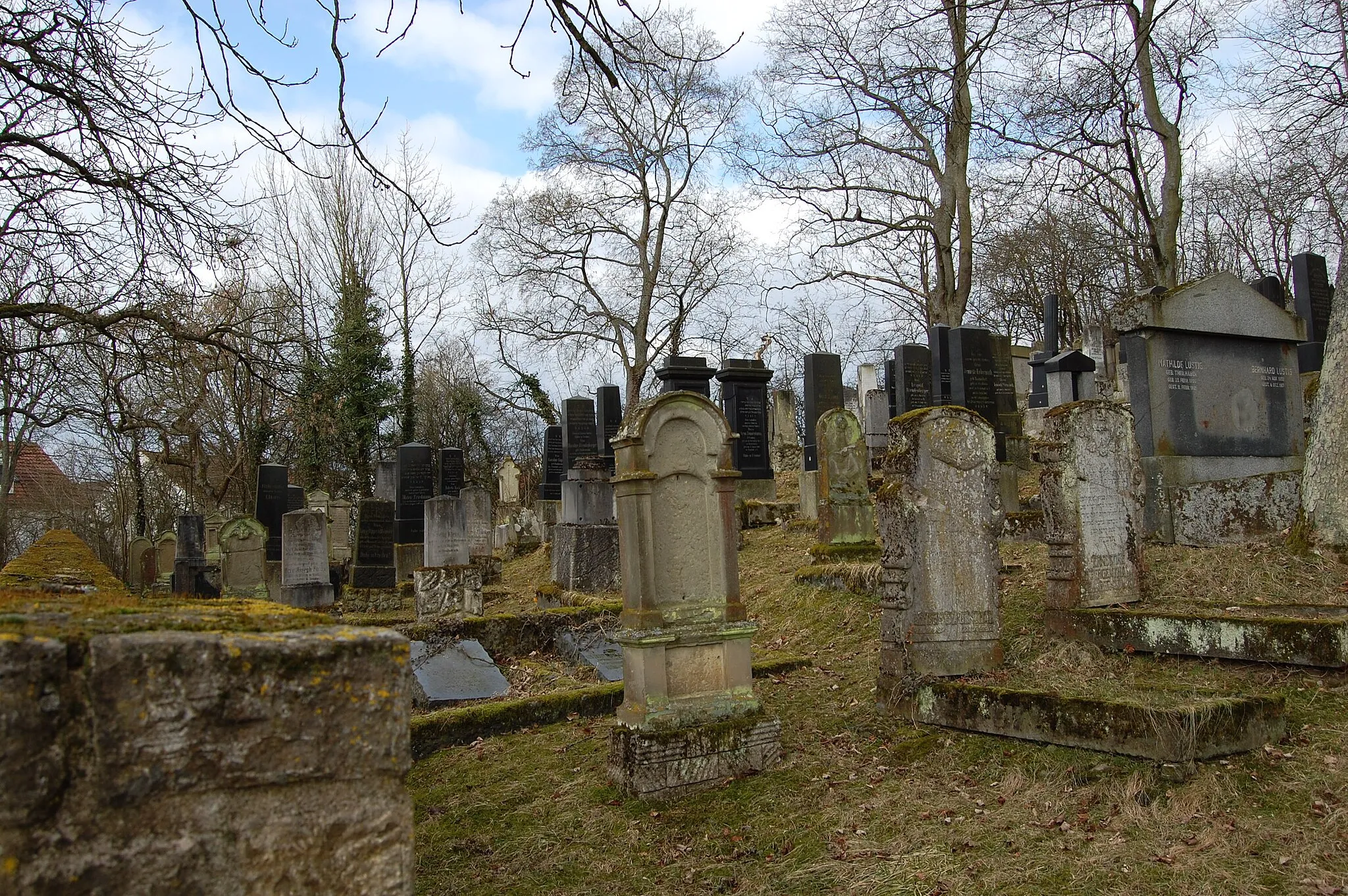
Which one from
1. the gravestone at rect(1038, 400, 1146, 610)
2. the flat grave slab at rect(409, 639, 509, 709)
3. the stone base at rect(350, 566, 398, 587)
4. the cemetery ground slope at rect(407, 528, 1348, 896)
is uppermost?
the gravestone at rect(1038, 400, 1146, 610)

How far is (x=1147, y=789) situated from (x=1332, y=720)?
145cm

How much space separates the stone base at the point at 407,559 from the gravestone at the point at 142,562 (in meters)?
9.04

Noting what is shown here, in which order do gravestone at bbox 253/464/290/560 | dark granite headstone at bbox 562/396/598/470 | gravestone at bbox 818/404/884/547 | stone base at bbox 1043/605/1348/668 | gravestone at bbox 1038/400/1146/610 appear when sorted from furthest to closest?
dark granite headstone at bbox 562/396/598/470 → gravestone at bbox 253/464/290/560 → gravestone at bbox 818/404/884/547 → gravestone at bbox 1038/400/1146/610 → stone base at bbox 1043/605/1348/668

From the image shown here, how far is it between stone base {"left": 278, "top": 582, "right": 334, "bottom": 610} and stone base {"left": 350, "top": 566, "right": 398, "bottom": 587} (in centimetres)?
124

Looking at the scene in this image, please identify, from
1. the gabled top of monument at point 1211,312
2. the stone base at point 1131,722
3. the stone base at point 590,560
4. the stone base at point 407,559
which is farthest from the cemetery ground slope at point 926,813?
the stone base at point 407,559

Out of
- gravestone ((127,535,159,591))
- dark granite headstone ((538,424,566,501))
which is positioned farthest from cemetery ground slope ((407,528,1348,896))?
gravestone ((127,535,159,591))

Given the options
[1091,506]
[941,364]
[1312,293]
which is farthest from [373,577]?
[1312,293]

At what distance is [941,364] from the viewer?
1516 cm

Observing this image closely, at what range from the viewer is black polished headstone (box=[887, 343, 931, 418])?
17.2 meters

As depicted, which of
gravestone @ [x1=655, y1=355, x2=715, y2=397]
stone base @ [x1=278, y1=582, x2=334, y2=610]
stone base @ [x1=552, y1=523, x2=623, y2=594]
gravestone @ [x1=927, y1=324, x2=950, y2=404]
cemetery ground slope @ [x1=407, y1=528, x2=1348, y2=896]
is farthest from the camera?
gravestone @ [x1=655, y1=355, x2=715, y2=397]

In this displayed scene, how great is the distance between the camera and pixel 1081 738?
5.12 meters

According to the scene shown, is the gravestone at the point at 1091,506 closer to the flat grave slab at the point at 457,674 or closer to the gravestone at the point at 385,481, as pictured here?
the flat grave slab at the point at 457,674

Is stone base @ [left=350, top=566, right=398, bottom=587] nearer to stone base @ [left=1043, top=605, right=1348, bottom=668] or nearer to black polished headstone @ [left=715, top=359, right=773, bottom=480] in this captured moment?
black polished headstone @ [left=715, top=359, right=773, bottom=480]

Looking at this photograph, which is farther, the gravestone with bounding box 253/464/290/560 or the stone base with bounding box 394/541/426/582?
the gravestone with bounding box 253/464/290/560
